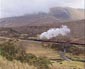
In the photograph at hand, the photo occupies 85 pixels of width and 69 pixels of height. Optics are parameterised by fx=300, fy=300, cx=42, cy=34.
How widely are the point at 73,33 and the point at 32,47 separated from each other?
7705cm

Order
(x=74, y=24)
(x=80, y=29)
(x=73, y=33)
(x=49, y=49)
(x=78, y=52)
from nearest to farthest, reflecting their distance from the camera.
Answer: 1. (x=78, y=52)
2. (x=49, y=49)
3. (x=73, y=33)
4. (x=80, y=29)
5. (x=74, y=24)

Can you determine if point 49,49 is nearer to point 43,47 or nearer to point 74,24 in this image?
point 43,47

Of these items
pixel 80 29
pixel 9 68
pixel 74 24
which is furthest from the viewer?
pixel 74 24

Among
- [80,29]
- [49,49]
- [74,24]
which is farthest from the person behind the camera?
[74,24]

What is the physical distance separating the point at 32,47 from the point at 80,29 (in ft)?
299

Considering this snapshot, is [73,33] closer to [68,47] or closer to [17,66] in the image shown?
[68,47]

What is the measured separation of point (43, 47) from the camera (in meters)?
95.3

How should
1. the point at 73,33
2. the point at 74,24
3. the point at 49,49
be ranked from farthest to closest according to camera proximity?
the point at 74,24
the point at 73,33
the point at 49,49

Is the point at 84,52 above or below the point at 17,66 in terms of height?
below

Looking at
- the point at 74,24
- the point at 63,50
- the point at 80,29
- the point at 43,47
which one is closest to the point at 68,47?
the point at 63,50

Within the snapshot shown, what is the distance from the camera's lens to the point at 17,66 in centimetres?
794

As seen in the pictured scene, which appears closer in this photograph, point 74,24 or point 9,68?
point 9,68

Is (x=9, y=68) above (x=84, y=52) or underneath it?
above

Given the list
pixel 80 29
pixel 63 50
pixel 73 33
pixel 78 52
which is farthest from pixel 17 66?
pixel 80 29
